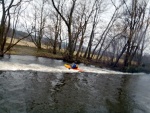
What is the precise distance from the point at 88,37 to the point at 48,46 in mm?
9830

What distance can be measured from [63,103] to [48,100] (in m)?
0.87

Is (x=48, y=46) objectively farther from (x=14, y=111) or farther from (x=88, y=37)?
(x=14, y=111)

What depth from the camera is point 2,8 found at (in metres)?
25.4

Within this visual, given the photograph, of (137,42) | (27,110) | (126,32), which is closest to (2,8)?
(27,110)

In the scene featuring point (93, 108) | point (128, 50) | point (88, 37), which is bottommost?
point (93, 108)

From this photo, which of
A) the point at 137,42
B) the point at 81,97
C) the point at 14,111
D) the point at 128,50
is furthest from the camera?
the point at 137,42

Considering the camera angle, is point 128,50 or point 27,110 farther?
point 128,50

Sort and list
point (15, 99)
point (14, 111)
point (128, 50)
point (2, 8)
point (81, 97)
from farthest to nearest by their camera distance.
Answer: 1. point (128, 50)
2. point (2, 8)
3. point (81, 97)
4. point (15, 99)
5. point (14, 111)

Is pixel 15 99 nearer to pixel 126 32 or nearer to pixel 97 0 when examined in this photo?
pixel 126 32

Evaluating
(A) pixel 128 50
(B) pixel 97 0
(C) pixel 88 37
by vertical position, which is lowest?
(A) pixel 128 50

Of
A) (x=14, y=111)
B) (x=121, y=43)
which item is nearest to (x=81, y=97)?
(x=14, y=111)

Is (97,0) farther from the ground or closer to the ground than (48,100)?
farther from the ground

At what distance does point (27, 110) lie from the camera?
8859 millimetres

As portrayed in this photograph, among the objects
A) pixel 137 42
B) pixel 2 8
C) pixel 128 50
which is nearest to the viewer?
pixel 2 8
